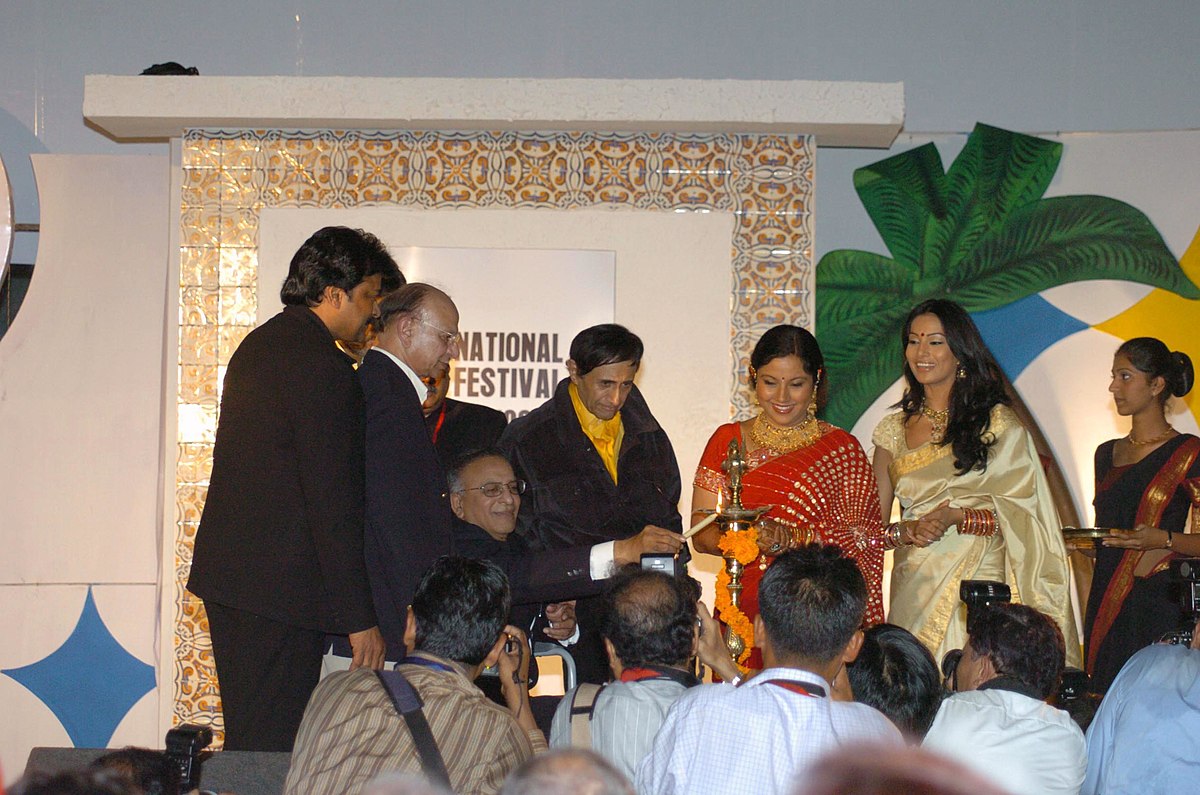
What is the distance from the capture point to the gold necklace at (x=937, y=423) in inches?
167

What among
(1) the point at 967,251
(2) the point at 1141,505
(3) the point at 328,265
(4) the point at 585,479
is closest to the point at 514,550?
(4) the point at 585,479

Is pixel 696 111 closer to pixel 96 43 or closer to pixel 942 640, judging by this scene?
pixel 942 640

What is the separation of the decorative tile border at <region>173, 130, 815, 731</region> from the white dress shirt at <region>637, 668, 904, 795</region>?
10.6 ft

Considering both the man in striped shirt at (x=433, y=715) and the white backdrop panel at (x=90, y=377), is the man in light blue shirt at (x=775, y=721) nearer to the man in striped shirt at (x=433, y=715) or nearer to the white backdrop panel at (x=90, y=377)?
the man in striped shirt at (x=433, y=715)

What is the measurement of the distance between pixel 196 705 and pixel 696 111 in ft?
10.3

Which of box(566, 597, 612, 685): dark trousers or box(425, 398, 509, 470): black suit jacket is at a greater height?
box(425, 398, 509, 470): black suit jacket

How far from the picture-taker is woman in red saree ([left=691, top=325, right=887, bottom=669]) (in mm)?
4086

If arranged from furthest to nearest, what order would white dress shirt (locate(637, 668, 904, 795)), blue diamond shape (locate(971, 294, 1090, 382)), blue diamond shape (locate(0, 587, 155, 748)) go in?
blue diamond shape (locate(971, 294, 1090, 382)) < blue diamond shape (locate(0, 587, 155, 748)) < white dress shirt (locate(637, 668, 904, 795))

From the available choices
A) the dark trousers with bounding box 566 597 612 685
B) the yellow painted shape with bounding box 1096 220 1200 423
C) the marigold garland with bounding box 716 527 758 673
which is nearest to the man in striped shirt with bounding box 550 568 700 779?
the marigold garland with bounding box 716 527 758 673

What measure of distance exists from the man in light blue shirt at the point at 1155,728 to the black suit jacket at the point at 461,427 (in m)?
2.22

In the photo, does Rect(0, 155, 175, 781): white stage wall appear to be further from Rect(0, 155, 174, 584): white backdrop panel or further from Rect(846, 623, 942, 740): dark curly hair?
Rect(846, 623, 942, 740): dark curly hair

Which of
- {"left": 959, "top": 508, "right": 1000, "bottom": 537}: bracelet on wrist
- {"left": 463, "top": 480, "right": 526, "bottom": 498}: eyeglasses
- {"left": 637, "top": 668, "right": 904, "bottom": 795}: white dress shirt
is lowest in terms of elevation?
{"left": 637, "top": 668, "right": 904, "bottom": 795}: white dress shirt

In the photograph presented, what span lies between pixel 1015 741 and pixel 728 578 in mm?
1208

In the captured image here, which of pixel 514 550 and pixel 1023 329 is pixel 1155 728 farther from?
pixel 1023 329
